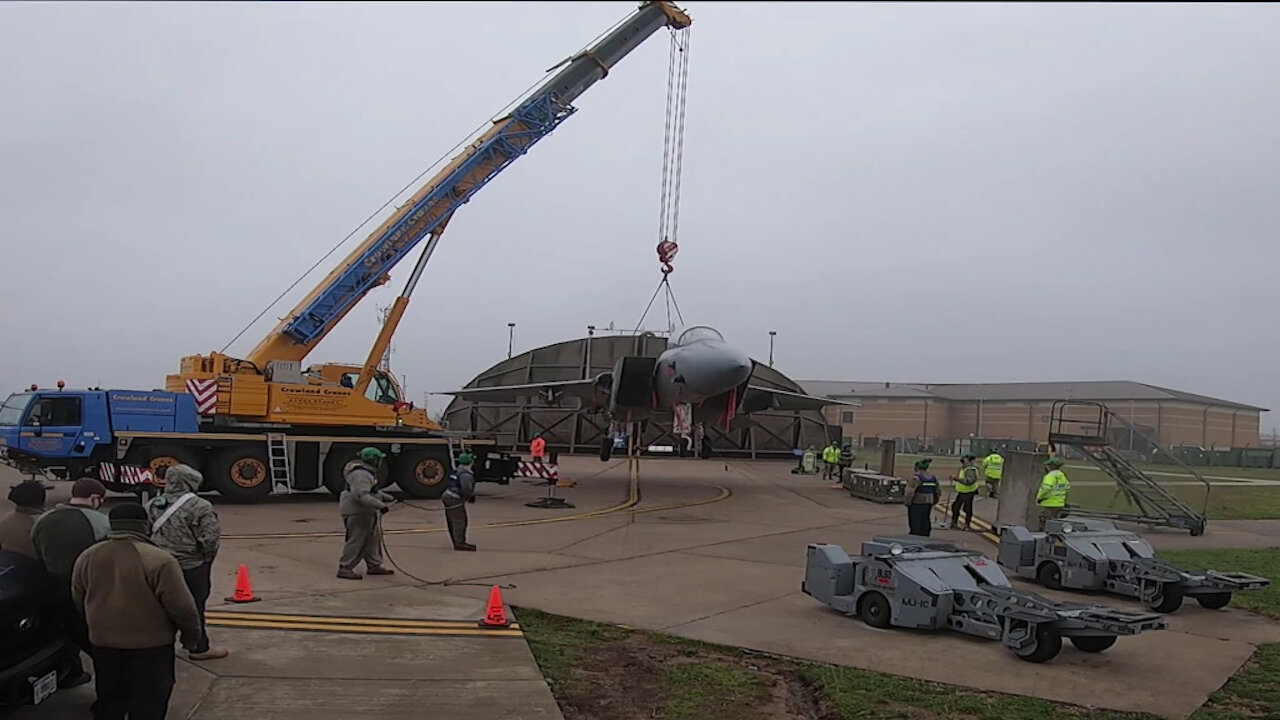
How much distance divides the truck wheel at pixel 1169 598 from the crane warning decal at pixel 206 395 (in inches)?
576

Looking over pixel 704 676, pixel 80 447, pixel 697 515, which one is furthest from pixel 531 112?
pixel 704 676

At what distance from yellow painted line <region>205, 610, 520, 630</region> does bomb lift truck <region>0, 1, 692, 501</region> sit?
819 cm

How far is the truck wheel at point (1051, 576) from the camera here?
942 cm

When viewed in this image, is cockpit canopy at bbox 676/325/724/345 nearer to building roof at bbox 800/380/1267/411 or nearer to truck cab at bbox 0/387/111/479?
truck cab at bbox 0/387/111/479

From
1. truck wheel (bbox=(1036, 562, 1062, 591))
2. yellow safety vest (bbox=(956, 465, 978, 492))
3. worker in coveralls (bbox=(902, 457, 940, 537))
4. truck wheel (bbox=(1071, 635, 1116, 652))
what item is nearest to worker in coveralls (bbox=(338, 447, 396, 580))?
truck wheel (bbox=(1071, 635, 1116, 652))

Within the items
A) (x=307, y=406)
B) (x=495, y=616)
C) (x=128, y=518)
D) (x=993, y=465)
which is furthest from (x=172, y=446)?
(x=993, y=465)

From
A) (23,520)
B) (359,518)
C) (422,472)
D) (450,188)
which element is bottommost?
(422,472)

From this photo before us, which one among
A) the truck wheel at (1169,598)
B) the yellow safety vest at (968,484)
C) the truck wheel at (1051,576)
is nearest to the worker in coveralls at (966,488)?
the yellow safety vest at (968,484)

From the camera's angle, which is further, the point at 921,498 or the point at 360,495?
the point at 921,498

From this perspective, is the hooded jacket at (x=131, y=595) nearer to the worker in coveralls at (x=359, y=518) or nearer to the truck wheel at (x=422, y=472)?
the worker in coveralls at (x=359, y=518)

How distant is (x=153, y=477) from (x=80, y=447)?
1.26 metres

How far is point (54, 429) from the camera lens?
13945 millimetres

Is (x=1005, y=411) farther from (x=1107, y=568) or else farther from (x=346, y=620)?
(x=346, y=620)

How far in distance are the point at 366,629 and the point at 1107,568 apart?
738 cm
